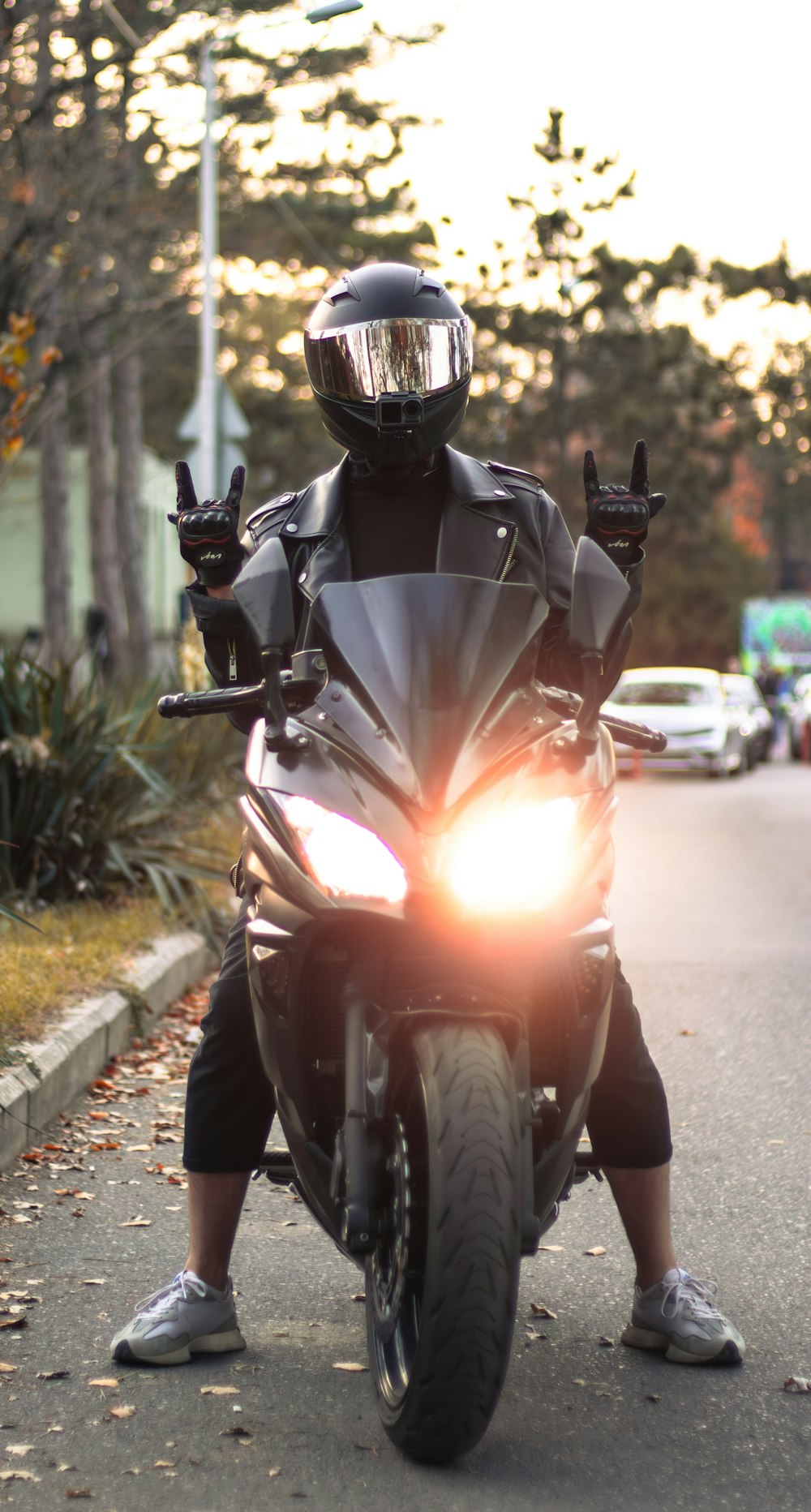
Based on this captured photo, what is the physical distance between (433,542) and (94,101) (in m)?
15.2

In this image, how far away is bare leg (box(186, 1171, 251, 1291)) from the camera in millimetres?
3727

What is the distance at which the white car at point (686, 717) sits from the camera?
87.0 ft

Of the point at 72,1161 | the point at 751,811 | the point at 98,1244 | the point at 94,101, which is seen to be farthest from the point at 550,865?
the point at 751,811

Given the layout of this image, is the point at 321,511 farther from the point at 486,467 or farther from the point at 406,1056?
the point at 406,1056

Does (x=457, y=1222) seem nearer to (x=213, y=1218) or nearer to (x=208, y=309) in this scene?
(x=213, y=1218)

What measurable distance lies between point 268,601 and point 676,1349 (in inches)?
66.2

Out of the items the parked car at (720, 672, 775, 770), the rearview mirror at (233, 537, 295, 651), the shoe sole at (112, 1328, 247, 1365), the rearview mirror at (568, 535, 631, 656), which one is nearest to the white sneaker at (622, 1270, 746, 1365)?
the shoe sole at (112, 1328, 247, 1365)

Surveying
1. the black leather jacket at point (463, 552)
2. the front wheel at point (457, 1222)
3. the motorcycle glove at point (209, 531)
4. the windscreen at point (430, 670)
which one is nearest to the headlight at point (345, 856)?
the windscreen at point (430, 670)

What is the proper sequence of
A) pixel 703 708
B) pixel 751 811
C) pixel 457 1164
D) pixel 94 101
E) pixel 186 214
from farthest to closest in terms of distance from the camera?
pixel 703 708 → pixel 186 214 → pixel 751 811 → pixel 94 101 → pixel 457 1164

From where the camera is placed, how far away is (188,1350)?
371cm

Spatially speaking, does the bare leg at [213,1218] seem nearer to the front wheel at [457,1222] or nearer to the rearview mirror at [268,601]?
the front wheel at [457,1222]

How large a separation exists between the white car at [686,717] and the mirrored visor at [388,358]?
22.0m

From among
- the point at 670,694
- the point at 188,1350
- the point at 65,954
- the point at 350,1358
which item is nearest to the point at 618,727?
Result: the point at 350,1358

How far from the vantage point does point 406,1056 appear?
3.05m
